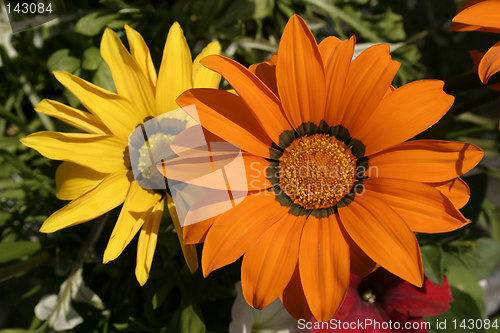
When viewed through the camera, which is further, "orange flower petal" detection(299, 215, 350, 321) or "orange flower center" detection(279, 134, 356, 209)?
"orange flower center" detection(279, 134, 356, 209)

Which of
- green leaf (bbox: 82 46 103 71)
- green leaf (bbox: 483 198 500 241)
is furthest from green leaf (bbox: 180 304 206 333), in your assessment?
green leaf (bbox: 483 198 500 241)

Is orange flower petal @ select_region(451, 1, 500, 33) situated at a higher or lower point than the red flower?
higher

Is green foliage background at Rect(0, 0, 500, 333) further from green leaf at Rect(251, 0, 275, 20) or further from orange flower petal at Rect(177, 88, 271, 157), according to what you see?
orange flower petal at Rect(177, 88, 271, 157)

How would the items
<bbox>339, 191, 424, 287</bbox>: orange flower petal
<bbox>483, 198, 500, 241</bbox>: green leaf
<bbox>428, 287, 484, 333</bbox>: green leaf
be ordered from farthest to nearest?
<bbox>483, 198, 500, 241</bbox>: green leaf → <bbox>428, 287, 484, 333</bbox>: green leaf → <bbox>339, 191, 424, 287</bbox>: orange flower petal

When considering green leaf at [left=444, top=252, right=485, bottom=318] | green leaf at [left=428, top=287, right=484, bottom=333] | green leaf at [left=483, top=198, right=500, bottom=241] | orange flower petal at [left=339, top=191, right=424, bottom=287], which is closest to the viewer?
orange flower petal at [left=339, top=191, right=424, bottom=287]

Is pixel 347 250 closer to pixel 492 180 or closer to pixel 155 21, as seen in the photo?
pixel 155 21

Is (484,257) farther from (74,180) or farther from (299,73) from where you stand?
(74,180)

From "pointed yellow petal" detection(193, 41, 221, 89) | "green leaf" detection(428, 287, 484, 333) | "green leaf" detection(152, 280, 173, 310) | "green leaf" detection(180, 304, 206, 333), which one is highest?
"pointed yellow petal" detection(193, 41, 221, 89)
